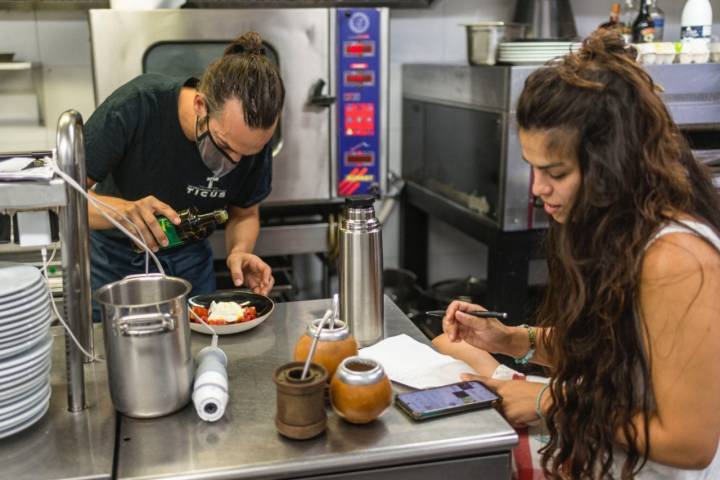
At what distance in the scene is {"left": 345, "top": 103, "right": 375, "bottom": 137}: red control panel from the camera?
2.80m

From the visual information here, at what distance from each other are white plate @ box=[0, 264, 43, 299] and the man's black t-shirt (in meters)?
0.85

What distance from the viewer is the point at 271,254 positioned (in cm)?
283

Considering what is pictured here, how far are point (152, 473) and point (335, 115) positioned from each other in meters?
1.82

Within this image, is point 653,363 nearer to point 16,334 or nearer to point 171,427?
point 171,427

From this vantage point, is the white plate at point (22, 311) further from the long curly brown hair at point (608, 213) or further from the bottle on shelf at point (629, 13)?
the bottle on shelf at point (629, 13)

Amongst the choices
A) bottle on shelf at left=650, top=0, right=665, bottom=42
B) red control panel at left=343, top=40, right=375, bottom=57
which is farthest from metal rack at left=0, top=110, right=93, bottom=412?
bottle on shelf at left=650, top=0, right=665, bottom=42

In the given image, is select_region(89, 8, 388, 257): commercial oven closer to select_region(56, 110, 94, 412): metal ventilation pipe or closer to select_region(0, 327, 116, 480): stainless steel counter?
select_region(56, 110, 94, 412): metal ventilation pipe

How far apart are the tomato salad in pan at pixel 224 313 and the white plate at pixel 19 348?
1.47 ft

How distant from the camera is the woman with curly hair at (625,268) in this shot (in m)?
1.24

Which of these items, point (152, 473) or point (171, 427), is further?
point (171, 427)

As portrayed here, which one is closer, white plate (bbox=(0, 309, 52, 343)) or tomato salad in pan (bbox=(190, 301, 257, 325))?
white plate (bbox=(0, 309, 52, 343))

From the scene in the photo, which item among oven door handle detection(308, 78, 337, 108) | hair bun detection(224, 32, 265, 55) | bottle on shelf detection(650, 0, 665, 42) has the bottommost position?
oven door handle detection(308, 78, 337, 108)

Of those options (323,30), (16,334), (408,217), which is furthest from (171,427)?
(408,217)

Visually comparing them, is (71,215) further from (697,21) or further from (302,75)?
(697,21)
